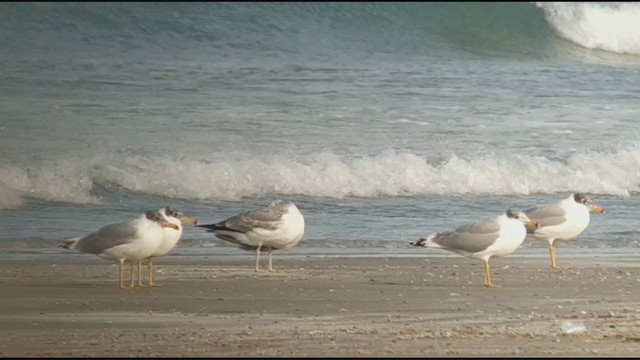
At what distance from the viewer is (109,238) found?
32.5 feet

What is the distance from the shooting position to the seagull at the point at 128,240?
983 centimetres

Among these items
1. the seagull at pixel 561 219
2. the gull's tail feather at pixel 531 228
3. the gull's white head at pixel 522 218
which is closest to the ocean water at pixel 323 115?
the seagull at pixel 561 219

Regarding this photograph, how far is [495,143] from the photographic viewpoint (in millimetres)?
18391

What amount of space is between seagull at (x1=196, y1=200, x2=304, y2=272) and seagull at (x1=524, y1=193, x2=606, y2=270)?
5.45 ft

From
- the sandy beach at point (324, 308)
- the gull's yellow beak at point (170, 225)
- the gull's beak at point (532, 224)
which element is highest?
the gull's beak at point (532, 224)

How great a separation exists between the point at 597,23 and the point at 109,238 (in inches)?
749

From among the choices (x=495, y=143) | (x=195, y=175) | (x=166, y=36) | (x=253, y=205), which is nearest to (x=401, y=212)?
(x=253, y=205)

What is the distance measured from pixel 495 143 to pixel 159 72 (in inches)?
235

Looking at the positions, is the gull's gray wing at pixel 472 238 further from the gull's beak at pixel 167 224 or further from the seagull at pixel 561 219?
the gull's beak at pixel 167 224

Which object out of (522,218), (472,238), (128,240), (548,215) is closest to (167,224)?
(128,240)

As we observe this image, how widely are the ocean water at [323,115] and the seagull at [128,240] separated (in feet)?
5.35

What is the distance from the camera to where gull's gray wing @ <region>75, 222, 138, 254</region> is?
988 centimetres

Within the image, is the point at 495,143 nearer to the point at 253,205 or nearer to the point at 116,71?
the point at 253,205

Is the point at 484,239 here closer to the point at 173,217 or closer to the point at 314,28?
the point at 173,217
